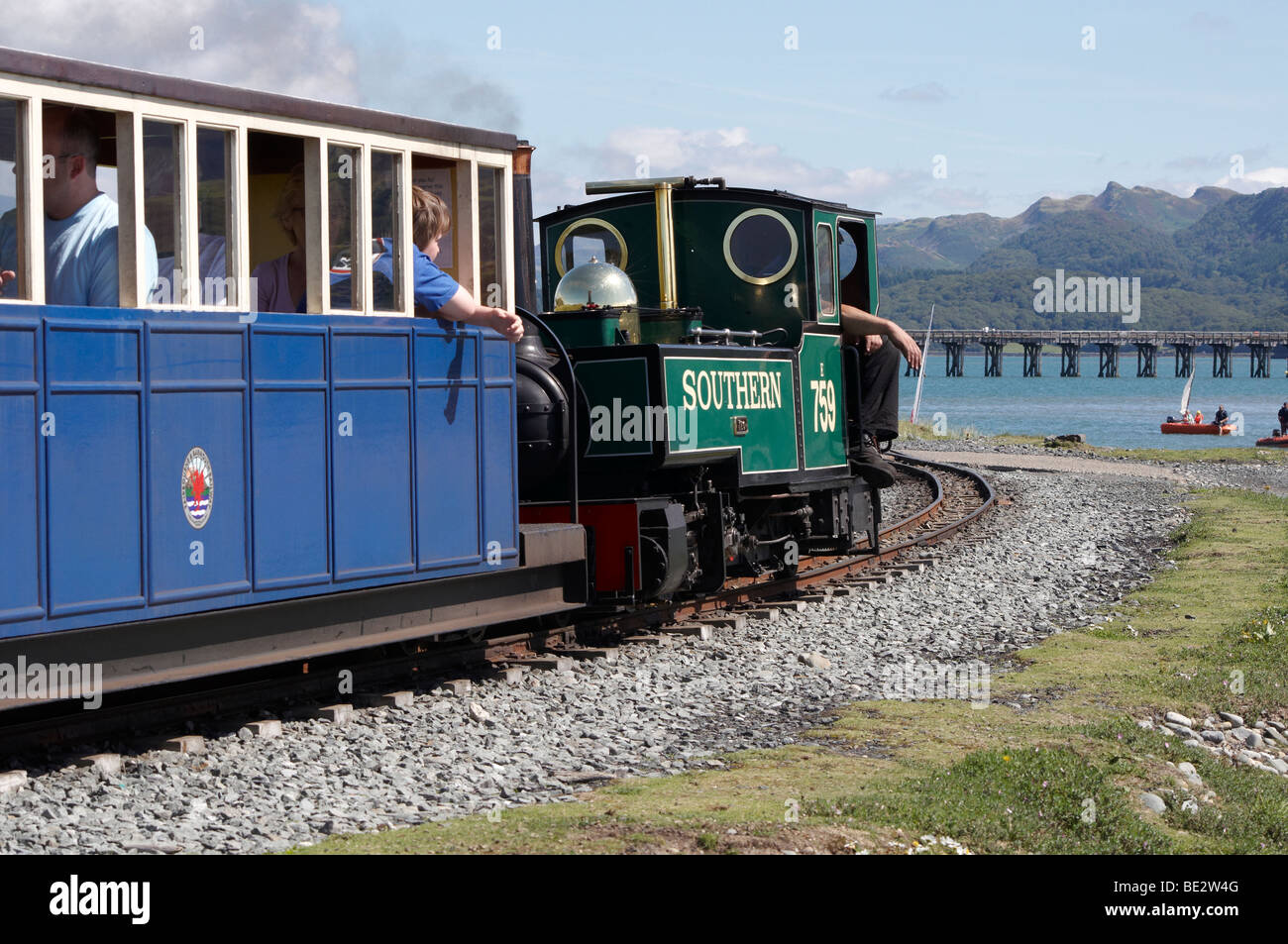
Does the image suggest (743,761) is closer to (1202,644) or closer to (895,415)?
(1202,644)

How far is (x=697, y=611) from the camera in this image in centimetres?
1211

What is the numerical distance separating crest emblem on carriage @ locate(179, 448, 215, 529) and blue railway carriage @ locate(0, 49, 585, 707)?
0.01 meters

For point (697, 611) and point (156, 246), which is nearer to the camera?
point (156, 246)

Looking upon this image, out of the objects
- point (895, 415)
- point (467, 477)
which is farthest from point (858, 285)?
point (467, 477)

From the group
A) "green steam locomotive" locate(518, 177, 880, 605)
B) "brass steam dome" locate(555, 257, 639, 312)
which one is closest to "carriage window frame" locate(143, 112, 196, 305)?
"green steam locomotive" locate(518, 177, 880, 605)

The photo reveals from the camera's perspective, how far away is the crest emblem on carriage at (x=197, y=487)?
23.0ft

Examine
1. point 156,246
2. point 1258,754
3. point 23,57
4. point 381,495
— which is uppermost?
point 23,57

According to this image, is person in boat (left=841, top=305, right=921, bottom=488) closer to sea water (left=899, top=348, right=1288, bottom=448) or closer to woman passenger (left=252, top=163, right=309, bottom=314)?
woman passenger (left=252, top=163, right=309, bottom=314)

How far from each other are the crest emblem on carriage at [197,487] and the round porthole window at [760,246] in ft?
22.5

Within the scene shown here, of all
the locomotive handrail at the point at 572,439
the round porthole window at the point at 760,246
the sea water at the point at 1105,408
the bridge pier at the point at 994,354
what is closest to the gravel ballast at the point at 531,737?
the locomotive handrail at the point at 572,439

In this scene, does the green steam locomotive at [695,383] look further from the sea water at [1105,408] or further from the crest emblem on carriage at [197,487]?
the sea water at [1105,408]

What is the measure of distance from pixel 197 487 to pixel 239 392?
0.55 meters

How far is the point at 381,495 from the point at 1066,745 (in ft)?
13.5

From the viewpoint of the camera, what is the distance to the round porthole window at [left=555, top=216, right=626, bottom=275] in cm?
1312
